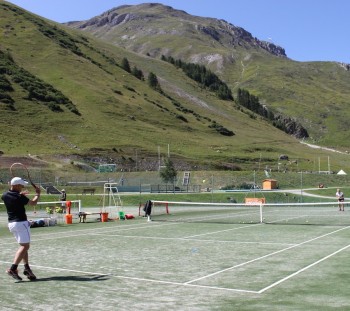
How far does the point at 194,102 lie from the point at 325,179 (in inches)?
3779

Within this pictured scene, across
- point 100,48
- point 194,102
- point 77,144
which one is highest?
point 100,48

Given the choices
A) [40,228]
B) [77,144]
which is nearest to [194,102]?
[77,144]

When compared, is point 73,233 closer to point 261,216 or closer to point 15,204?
point 261,216

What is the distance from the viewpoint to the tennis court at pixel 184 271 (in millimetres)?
9219

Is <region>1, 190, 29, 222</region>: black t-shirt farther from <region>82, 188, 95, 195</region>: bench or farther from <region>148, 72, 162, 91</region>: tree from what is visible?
<region>148, 72, 162, 91</region>: tree

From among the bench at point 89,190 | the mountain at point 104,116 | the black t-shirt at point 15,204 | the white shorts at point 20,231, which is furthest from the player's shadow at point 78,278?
the mountain at point 104,116

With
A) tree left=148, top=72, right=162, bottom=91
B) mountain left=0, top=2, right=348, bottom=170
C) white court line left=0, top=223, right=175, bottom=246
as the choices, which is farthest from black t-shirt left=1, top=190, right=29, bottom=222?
tree left=148, top=72, right=162, bottom=91

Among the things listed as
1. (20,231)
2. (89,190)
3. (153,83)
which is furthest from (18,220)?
(153,83)

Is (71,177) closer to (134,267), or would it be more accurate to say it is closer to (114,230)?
(114,230)

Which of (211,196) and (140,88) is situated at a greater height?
(140,88)

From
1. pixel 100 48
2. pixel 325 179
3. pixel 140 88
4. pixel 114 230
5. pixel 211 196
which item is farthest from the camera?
pixel 100 48

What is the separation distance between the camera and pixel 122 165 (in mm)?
86250

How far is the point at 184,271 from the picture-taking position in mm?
12266

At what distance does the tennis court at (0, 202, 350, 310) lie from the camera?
922cm
